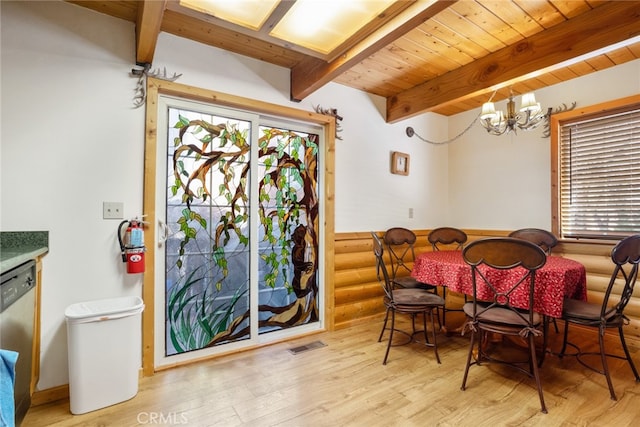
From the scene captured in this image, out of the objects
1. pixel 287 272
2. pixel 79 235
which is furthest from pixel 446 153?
pixel 79 235

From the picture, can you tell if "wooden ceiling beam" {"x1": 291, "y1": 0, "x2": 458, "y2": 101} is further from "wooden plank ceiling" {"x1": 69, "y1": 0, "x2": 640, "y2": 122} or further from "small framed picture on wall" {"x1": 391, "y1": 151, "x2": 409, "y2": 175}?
"small framed picture on wall" {"x1": 391, "y1": 151, "x2": 409, "y2": 175}

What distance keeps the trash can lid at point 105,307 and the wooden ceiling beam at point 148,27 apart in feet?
5.44

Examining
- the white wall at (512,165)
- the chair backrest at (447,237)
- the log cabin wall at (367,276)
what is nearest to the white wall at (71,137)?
the log cabin wall at (367,276)

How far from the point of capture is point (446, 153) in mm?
4246

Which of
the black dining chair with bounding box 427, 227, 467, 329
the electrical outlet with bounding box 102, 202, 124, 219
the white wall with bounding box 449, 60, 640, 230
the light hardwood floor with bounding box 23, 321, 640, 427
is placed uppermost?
the white wall with bounding box 449, 60, 640, 230

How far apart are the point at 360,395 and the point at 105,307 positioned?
1.75m

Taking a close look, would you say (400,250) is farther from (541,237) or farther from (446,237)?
(541,237)

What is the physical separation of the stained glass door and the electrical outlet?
0.30m

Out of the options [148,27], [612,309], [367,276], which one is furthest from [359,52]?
[612,309]

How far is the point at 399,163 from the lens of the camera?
3701 millimetres

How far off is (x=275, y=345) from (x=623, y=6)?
11.3ft

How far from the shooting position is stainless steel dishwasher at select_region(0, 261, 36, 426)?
53.2 inches

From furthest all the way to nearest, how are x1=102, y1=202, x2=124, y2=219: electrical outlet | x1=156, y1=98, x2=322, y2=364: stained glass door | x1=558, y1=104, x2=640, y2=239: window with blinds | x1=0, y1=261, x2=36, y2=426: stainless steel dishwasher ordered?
x1=558, y1=104, x2=640, y2=239: window with blinds
x1=156, y1=98, x2=322, y2=364: stained glass door
x1=102, y1=202, x2=124, y2=219: electrical outlet
x1=0, y1=261, x2=36, y2=426: stainless steel dishwasher

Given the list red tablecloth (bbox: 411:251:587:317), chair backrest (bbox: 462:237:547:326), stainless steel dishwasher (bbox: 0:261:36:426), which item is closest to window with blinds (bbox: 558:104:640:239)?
red tablecloth (bbox: 411:251:587:317)
